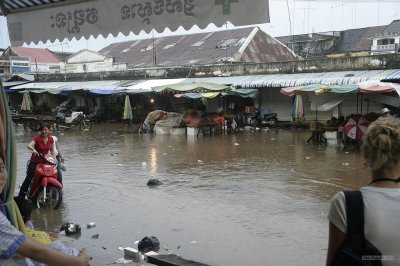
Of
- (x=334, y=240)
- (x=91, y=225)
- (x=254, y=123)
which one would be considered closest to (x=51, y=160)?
(x=91, y=225)

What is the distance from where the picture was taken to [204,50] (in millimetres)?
31578

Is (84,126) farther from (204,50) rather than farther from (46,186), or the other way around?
(46,186)

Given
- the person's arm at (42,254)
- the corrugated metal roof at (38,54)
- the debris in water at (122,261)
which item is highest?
the corrugated metal roof at (38,54)

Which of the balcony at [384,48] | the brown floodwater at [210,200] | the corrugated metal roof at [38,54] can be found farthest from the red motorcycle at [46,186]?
the corrugated metal roof at [38,54]

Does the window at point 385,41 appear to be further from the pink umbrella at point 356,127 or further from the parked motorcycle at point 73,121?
the parked motorcycle at point 73,121

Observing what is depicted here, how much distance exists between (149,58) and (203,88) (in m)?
16.1

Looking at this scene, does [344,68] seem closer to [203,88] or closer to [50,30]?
[203,88]

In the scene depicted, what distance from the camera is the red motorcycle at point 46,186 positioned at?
6668 millimetres

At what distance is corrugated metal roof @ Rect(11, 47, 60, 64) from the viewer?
4266cm

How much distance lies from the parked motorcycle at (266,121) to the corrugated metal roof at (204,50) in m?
6.80

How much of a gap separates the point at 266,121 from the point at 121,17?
63.5ft

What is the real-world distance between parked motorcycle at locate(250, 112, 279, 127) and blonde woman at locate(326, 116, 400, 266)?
20498 mm

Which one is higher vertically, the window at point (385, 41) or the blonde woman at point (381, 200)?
the window at point (385, 41)

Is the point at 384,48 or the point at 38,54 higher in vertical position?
the point at 38,54
